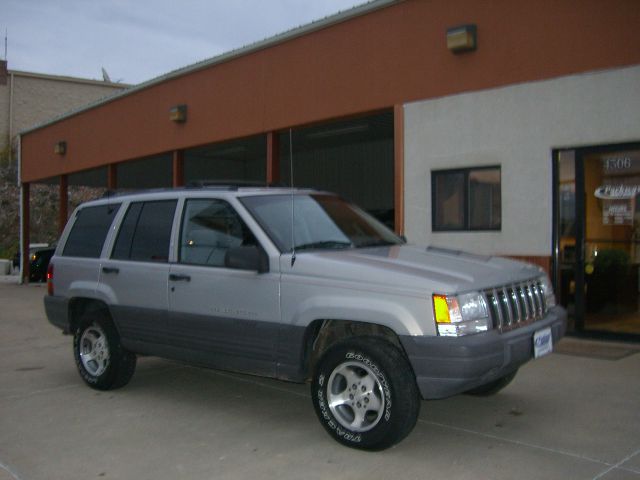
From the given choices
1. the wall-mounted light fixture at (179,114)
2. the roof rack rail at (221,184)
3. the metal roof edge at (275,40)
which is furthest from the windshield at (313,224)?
the wall-mounted light fixture at (179,114)

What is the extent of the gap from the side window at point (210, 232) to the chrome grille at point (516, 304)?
71.7 inches

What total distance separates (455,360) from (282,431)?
158 centimetres

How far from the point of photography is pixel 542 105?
861 cm

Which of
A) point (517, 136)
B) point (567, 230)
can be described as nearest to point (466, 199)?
point (517, 136)

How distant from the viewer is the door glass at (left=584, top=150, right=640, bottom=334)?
8180 millimetres

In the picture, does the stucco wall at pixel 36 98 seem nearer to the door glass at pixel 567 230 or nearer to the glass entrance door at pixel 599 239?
the door glass at pixel 567 230

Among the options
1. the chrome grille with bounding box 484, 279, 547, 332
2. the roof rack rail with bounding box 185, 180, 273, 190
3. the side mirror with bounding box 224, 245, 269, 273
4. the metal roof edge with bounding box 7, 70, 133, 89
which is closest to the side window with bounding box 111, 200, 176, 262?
the roof rack rail with bounding box 185, 180, 273, 190

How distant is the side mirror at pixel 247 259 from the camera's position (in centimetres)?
489

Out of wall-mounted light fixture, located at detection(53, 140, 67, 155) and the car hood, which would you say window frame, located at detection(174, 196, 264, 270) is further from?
wall-mounted light fixture, located at detection(53, 140, 67, 155)

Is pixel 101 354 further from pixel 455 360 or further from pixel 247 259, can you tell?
pixel 455 360

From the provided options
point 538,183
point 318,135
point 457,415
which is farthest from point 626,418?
point 318,135

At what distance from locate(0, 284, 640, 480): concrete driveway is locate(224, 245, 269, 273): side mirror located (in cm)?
123

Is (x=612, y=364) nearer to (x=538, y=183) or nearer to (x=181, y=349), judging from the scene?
(x=538, y=183)

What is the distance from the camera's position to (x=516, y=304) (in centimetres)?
479
